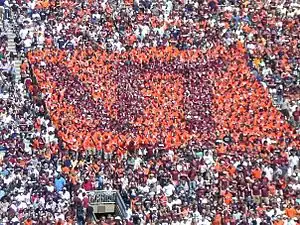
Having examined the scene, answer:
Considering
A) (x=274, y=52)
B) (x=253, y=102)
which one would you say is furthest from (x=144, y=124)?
(x=274, y=52)

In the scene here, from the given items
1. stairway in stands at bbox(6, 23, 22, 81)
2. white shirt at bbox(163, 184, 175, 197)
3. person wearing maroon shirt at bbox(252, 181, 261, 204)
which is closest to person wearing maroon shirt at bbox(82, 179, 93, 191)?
white shirt at bbox(163, 184, 175, 197)

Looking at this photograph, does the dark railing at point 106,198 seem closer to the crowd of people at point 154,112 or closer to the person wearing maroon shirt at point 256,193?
the crowd of people at point 154,112

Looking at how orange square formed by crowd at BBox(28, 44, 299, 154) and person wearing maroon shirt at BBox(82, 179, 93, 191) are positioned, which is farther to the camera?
orange square formed by crowd at BBox(28, 44, 299, 154)

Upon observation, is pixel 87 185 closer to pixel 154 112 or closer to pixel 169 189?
pixel 169 189

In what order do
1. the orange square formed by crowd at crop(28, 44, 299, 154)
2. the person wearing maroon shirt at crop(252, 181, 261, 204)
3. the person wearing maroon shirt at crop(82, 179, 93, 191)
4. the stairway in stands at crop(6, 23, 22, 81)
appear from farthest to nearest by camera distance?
the stairway in stands at crop(6, 23, 22, 81) → the orange square formed by crowd at crop(28, 44, 299, 154) → the person wearing maroon shirt at crop(252, 181, 261, 204) → the person wearing maroon shirt at crop(82, 179, 93, 191)

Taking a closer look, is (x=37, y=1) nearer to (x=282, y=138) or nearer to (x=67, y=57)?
(x=67, y=57)

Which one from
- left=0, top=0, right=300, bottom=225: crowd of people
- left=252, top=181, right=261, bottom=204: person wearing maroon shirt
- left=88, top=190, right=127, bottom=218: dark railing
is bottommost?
left=88, top=190, right=127, bottom=218: dark railing

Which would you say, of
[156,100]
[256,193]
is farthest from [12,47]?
[256,193]

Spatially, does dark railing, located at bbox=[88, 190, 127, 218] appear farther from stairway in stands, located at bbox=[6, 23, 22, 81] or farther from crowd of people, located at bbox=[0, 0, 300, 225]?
stairway in stands, located at bbox=[6, 23, 22, 81]

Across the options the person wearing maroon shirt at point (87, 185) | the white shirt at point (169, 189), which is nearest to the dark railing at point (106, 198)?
the person wearing maroon shirt at point (87, 185)
